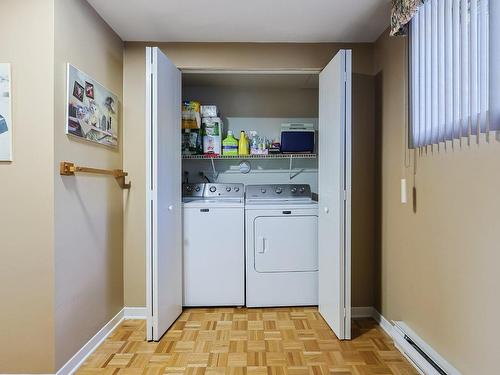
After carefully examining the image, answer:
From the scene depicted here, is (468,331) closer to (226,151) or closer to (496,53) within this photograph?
(496,53)

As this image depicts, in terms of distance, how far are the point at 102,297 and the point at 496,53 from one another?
2.54 metres

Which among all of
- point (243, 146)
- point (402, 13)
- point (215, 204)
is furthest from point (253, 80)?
point (402, 13)

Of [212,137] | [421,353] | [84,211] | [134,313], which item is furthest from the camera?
[212,137]

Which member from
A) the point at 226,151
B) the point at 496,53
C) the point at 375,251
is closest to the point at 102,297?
the point at 226,151

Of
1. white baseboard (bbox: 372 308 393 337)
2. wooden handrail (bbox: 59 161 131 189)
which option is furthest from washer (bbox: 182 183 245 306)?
white baseboard (bbox: 372 308 393 337)

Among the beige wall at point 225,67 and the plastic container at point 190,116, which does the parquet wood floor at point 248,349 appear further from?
the plastic container at point 190,116

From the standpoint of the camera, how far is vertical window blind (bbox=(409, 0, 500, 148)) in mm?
1296

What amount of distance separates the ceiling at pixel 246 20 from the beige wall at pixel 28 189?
21.1 inches

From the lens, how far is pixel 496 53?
3.94ft

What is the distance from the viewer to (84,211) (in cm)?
193

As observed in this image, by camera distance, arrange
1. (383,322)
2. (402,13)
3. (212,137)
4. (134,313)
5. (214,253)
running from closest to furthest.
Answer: (402,13) < (383,322) < (134,313) < (214,253) < (212,137)

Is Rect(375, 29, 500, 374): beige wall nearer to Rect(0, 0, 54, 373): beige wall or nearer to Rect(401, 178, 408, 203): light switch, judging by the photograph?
Rect(401, 178, 408, 203): light switch

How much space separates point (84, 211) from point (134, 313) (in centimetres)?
105

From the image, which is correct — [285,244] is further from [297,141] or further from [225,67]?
[225,67]
